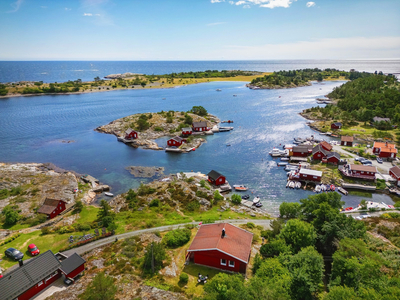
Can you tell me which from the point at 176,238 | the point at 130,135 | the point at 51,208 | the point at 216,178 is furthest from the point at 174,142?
the point at 176,238

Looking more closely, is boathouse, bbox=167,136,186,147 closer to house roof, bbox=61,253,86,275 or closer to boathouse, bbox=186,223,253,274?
boathouse, bbox=186,223,253,274

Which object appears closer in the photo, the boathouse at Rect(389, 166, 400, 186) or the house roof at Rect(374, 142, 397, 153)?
the boathouse at Rect(389, 166, 400, 186)

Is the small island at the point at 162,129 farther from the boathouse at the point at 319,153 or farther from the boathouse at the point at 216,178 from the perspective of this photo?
the boathouse at the point at 319,153

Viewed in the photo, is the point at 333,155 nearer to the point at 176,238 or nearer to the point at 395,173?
the point at 395,173

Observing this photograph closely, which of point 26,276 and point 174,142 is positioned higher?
point 174,142

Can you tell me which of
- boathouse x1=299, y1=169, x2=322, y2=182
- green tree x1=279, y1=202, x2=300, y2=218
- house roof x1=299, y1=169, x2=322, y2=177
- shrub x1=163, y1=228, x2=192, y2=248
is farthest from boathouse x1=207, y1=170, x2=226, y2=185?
shrub x1=163, y1=228, x2=192, y2=248

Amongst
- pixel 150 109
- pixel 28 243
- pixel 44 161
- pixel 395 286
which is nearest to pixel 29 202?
pixel 28 243

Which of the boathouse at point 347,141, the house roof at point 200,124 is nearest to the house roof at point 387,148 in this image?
the boathouse at point 347,141
